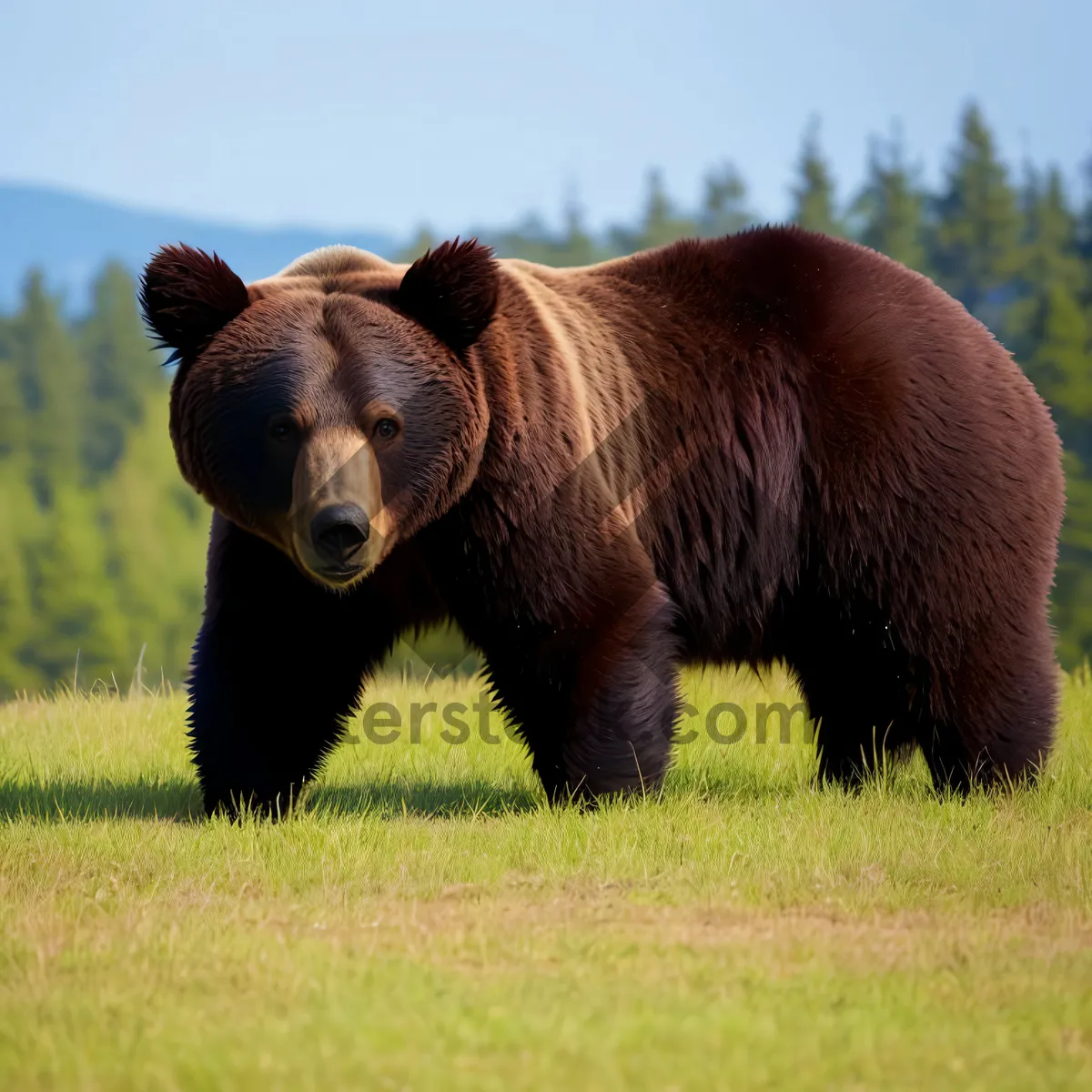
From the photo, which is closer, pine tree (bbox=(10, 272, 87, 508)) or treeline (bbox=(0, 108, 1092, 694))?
treeline (bbox=(0, 108, 1092, 694))

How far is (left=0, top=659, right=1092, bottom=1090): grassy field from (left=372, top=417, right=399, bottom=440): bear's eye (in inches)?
57.0

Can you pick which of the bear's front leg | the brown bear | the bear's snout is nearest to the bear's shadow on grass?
the bear's front leg

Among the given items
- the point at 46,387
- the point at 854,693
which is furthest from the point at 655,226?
the point at 854,693

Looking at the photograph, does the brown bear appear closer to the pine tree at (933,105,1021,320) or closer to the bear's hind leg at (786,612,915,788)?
the bear's hind leg at (786,612,915,788)

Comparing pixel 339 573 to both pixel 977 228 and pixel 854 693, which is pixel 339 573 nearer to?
pixel 854 693

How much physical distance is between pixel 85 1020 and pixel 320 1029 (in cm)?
60

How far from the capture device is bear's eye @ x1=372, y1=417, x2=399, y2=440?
5.60m

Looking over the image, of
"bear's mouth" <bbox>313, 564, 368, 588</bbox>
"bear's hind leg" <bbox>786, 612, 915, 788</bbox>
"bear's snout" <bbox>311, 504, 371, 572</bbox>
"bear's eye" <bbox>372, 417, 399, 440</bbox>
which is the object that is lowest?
"bear's hind leg" <bbox>786, 612, 915, 788</bbox>

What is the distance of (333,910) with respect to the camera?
478 cm

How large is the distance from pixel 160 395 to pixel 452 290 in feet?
222

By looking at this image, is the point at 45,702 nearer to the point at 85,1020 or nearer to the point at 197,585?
the point at 85,1020

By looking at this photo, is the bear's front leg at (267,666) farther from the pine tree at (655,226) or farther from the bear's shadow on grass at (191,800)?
the pine tree at (655,226)

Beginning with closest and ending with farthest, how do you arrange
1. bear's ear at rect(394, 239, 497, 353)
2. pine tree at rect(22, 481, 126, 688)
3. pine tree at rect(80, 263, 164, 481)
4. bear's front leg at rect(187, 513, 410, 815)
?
bear's ear at rect(394, 239, 497, 353)
bear's front leg at rect(187, 513, 410, 815)
pine tree at rect(22, 481, 126, 688)
pine tree at rect(80, 263, 164, 481)

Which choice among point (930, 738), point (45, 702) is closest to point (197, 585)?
point (45, 702)
